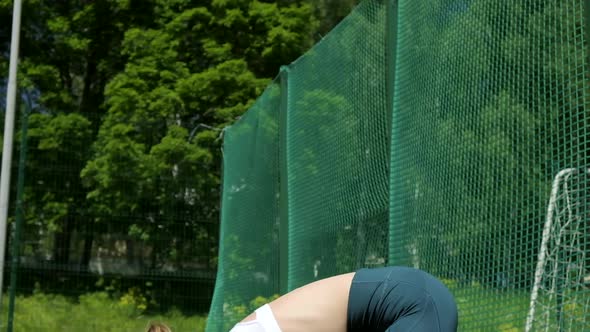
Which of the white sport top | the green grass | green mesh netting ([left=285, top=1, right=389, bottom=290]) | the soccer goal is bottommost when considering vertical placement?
the green grass

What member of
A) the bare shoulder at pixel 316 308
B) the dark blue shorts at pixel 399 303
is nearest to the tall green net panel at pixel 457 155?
the dark blue shorts at pixel 399 303

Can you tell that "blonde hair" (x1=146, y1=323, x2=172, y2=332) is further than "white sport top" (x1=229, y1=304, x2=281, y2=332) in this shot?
Yes

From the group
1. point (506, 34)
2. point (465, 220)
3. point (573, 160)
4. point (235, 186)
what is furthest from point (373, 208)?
point (235, 186)

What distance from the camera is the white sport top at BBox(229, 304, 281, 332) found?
2580 millimetres

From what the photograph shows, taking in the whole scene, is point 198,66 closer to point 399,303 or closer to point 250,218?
point 250,218

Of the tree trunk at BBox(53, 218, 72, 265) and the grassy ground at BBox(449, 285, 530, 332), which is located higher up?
the tree trunk at BBox(53, 218, 72, 265)

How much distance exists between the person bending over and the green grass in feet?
23.2

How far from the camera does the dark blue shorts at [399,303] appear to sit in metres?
2.58

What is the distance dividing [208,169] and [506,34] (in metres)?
7.31

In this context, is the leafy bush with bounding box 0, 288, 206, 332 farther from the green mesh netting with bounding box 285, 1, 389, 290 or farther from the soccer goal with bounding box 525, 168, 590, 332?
the soccer goal with bounding box 525, 168, 590, 332

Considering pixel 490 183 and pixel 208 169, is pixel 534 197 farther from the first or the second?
pixel 208 169

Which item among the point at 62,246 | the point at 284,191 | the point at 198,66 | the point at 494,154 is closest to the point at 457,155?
the point at 494,154

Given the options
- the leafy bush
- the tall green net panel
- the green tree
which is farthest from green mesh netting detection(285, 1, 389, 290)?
the green tree

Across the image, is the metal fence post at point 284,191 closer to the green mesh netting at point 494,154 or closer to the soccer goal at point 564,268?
the green mesh netting at point 494,154
